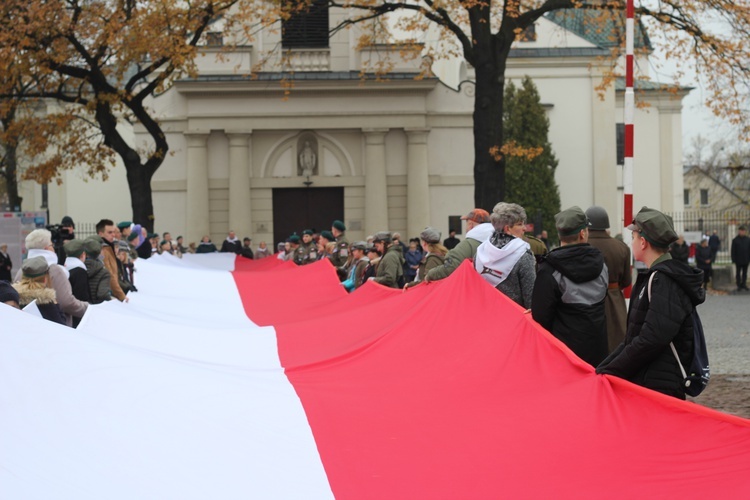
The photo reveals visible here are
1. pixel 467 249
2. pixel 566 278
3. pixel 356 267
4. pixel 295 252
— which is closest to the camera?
pixel 566 278

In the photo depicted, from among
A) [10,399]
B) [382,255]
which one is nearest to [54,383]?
[10,399]

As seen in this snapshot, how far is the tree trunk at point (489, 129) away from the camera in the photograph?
23.2 metres

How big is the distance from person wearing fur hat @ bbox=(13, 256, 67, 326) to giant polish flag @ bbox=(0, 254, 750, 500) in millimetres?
2060

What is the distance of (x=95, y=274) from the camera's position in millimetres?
11734

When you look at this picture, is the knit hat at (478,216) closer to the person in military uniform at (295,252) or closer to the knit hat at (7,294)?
the knit hat at (7,294)

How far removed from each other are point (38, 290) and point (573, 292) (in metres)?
4.53

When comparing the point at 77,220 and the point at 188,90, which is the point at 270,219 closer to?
the point at 188,90

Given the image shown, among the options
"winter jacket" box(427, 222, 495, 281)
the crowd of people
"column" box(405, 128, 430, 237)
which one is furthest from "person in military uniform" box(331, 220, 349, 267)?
"column" box(405, 128, 430, 237)

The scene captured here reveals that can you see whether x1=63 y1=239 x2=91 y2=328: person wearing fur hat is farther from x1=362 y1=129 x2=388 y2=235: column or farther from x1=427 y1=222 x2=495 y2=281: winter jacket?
A: x1=362 y1=129 x2=388 y2=235: column

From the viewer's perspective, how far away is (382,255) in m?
15.4

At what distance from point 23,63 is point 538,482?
22.9m

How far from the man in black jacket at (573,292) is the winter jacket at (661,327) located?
1124 millimetres

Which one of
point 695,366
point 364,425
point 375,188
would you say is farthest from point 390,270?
point 375,188

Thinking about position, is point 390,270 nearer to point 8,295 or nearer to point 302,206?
point 8,295
